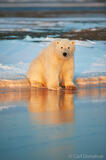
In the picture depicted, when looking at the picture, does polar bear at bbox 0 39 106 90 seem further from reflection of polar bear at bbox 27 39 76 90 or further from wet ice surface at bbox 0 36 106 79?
wet ice surface at bbox 0 36 106 79

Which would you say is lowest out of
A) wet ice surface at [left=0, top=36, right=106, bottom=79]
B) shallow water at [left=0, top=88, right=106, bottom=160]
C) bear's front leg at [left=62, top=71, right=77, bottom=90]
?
shallow water at [left=0, top=88, right=106, bottom=160]

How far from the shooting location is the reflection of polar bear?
22.0 feet

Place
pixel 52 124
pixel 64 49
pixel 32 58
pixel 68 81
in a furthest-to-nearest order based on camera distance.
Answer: pixel 32 58
pixel 68 81
pixel 64 49
pixel 52 124

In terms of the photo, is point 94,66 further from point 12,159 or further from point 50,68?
point 12,159

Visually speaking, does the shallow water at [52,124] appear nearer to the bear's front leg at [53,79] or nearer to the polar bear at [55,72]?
the bear's front leg at [53,79]

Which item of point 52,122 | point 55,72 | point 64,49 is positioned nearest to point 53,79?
point 55,72

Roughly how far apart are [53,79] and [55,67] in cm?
21

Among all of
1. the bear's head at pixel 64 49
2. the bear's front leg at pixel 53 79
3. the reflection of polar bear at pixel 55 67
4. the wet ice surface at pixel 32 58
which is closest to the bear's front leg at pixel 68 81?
the reflection of polar bear at pixel 55 67

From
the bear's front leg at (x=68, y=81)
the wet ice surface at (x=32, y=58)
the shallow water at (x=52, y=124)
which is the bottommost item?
the shallow water at (x=52, y=124)

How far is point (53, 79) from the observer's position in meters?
6.97

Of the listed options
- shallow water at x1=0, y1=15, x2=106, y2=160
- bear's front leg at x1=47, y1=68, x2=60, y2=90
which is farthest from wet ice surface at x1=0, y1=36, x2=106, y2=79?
bear's front leg at x1=47, y1=68, x2=60, y2=90

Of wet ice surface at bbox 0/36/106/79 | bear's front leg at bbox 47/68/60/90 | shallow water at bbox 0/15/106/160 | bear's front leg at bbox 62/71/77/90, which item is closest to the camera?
shallow water at bbox 0/15/106/160

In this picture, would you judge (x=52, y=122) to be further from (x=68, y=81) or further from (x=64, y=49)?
(x=68, y=81)

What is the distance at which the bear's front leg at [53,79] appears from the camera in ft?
22.7
